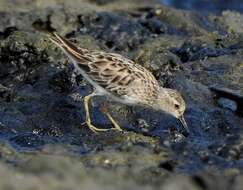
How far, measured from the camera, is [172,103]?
962cm

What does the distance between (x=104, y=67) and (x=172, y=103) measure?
1053 millimetres

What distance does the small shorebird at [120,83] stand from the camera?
9656 mm

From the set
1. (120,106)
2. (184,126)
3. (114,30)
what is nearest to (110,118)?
(120,106)

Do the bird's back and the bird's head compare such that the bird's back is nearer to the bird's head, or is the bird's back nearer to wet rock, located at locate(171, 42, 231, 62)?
the bird's head

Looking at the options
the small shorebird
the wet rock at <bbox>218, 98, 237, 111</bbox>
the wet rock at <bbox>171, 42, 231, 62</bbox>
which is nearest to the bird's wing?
the small shorebird

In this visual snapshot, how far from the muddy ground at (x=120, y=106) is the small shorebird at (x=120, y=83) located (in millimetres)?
276

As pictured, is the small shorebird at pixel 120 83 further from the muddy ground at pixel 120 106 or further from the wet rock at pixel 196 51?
the wet rock at pixel 196 51

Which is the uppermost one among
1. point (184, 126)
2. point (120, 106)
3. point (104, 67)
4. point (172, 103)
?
point (104, 67)

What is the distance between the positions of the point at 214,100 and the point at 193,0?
911 centimetres

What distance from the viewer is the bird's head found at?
959 centimetres

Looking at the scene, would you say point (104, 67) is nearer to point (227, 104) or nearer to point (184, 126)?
point (184, 126)

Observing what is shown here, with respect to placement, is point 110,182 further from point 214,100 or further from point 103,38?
point 103,38

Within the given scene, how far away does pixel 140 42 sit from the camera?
507 inches

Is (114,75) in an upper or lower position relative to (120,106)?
upper
